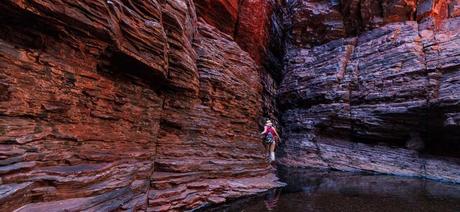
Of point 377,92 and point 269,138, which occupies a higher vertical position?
point 377,92

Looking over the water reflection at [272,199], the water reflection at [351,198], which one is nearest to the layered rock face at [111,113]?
the water reflection at [272,199]

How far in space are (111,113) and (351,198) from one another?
912 centimetres

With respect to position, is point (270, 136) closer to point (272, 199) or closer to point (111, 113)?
point (272, 199)

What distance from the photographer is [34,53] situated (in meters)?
6.37

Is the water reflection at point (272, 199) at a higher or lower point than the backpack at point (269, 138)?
lower

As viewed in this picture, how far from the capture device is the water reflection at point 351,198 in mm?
9812

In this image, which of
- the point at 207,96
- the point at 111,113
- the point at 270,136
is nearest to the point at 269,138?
the point at 270,136

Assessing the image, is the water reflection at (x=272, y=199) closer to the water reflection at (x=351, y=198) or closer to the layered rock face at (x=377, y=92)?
the water reflection at (x=351, y=198)

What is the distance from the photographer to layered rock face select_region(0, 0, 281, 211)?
5.88 meters

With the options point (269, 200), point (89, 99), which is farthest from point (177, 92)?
point (269, 200)

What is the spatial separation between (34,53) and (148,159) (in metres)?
4.73

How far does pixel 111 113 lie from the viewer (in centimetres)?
847

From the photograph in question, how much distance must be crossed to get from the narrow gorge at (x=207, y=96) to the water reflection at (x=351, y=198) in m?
1.17

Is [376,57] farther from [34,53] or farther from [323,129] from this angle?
[34,53]
